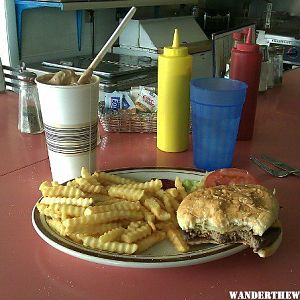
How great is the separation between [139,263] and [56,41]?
8.99ft

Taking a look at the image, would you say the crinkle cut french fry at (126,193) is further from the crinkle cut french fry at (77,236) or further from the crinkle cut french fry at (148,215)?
the crinkle cut french fry at (77,236)

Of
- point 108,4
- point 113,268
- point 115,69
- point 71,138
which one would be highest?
point 108,4

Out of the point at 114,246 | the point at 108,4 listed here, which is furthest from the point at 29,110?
the point at 108,4

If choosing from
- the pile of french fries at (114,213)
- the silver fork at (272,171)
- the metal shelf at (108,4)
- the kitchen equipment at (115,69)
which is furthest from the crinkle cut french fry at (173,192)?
the metal shelf at (108,4)

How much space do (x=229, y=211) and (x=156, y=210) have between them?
0.42 feet

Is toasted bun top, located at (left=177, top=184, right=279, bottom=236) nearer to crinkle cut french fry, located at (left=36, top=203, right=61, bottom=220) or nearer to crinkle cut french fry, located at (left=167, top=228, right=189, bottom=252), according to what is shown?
crinkle cut french fry, located at (left=167, top=228, right=189, bottom=252)

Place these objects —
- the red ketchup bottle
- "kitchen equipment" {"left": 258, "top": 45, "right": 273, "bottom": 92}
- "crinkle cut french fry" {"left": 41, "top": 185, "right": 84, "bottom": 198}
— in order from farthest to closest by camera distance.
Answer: "kitchen equipment" {"left": 258, "top": 45, "right": 273, "bottom": 92} → the red ketchup bottle → "crinkle cut french fry" {"left": 41, "top": 185, "right": 84, "bottom": 198}

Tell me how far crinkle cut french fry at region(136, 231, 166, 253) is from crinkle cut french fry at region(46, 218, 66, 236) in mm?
127

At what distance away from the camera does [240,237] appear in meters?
0.75

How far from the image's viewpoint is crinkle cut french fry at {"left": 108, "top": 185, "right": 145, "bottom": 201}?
0.83 meters

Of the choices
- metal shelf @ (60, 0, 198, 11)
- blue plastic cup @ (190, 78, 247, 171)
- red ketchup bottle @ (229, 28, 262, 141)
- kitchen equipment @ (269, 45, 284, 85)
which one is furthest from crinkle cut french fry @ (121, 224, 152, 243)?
metal shelf @ (60, 0, 198, 11)

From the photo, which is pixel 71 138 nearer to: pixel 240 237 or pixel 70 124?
pixel 70 124

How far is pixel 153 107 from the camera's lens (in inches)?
54.3

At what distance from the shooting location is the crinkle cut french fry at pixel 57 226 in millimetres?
762
